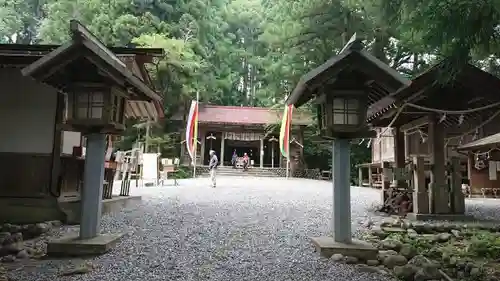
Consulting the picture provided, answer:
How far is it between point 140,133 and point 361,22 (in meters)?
14.8

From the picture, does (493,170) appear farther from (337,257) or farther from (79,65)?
(79,65)

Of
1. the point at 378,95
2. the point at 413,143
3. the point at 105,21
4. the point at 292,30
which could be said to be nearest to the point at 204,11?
the point at 105,21

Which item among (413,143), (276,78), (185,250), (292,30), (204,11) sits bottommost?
(185,250)

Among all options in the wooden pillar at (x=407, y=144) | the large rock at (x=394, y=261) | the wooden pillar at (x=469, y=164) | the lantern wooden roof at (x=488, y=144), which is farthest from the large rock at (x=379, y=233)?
the wooden pillar at (x=469, y=164)

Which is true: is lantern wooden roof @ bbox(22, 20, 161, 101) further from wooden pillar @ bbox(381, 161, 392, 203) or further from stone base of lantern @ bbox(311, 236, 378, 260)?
wooden pillar @ bbox(381, 161, 392, 203)

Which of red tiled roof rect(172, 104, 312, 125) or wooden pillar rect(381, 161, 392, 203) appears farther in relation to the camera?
red tiled roof rect(172, 104, 312, 125)

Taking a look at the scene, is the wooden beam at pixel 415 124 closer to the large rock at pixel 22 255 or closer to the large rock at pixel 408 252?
the large rock at pixel 408 252

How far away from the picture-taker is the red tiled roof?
26359 mm

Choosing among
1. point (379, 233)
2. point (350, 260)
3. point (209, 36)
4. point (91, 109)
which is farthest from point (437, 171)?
point (209, 36)

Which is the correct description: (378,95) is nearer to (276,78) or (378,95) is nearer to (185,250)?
(185,250)

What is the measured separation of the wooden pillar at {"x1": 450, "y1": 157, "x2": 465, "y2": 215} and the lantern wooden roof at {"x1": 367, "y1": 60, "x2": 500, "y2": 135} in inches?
42.6

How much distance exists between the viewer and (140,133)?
25.2 m

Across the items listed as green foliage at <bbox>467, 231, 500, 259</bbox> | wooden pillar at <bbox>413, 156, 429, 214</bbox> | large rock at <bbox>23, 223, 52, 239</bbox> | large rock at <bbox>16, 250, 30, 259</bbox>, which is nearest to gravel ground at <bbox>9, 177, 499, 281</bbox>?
large rock at <bbox>23, 223, 52, 239</bbox>

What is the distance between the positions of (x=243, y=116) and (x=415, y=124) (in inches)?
767
